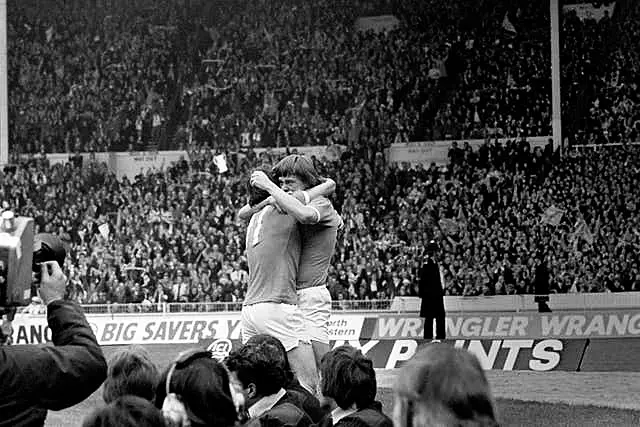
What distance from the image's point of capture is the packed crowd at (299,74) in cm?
3134

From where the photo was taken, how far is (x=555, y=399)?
36.7ft

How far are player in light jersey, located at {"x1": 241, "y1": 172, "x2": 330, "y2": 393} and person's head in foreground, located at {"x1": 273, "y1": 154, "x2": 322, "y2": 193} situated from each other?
0.17 meters

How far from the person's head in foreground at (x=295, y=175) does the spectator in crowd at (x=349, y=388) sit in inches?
66.9

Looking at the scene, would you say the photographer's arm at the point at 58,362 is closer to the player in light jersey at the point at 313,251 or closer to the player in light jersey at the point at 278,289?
the player in light jersey at the point at 278,289

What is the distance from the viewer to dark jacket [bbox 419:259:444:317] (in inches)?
699

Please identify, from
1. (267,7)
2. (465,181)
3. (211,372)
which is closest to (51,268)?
(211,372)

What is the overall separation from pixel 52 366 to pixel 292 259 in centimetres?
334

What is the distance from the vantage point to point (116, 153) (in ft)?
108

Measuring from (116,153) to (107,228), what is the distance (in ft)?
14.6

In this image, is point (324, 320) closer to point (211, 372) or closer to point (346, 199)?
point (211, 372)

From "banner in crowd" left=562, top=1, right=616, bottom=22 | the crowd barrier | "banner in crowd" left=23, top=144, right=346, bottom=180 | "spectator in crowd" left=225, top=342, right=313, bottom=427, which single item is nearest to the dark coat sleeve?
"spectator in crowd" left=225, top=342, right=313, bottom=427

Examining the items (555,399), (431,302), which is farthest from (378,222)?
(555,399)

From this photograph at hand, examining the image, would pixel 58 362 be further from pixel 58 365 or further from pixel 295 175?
pixel 295 175

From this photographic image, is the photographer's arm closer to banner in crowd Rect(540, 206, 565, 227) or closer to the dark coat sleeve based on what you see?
the dark coat sleeve
